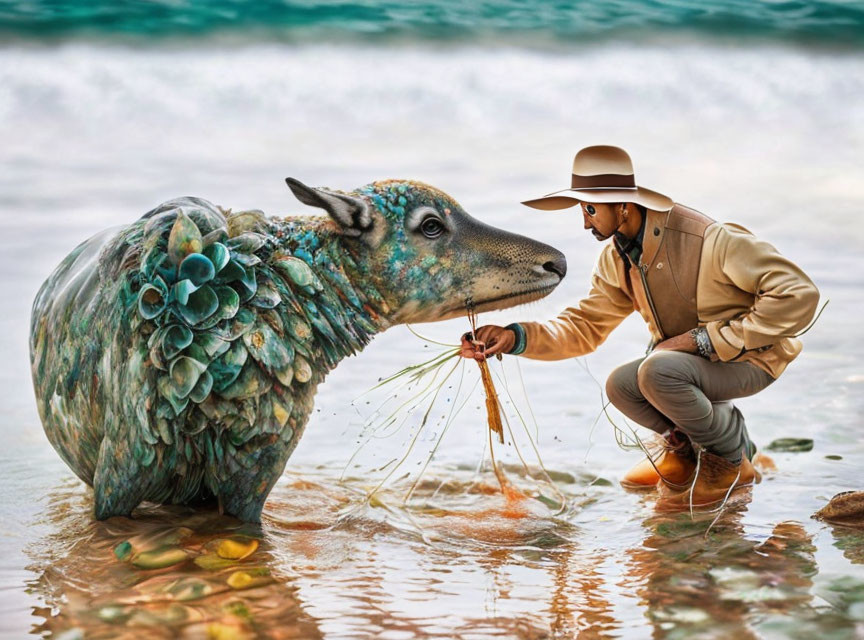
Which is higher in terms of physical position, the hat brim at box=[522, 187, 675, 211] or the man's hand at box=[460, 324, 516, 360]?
the hat brim at box=[522, 187, 675, 211]

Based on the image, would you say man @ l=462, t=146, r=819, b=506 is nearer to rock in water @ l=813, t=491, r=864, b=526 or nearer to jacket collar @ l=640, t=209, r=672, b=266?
jacket collar @ l=640, t=209, r=672, b=266

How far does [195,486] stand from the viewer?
4.62 metres

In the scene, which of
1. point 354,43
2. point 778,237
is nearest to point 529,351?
point 778,237

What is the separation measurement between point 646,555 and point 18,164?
8.31 meters

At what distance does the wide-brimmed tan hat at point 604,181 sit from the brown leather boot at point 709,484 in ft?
3.94

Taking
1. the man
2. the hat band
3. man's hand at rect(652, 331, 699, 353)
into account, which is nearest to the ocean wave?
the man

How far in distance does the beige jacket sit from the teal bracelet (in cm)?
2

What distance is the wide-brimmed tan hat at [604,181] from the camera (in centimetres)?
479

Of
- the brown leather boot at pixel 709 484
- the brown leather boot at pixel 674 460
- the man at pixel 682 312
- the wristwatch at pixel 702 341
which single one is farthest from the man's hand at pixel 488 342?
the brown leather boot at pixel 709 484

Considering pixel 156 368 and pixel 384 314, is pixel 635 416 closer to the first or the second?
pixel 384 314

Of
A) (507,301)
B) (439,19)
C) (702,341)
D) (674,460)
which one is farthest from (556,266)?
(439,19)

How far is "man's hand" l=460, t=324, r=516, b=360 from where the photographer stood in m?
5.02

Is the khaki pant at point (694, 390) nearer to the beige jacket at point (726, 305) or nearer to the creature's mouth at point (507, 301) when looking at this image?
the beige jacket at point (726, 305)

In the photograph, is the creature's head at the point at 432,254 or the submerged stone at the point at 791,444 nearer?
the creature's head at the point at 432,254
